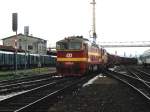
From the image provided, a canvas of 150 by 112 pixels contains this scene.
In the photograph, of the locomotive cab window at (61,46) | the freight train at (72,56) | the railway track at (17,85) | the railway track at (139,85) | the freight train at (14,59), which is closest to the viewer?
the railway track at (139,85)

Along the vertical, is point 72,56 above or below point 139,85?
above

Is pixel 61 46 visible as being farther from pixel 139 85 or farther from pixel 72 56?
pixel 139 85

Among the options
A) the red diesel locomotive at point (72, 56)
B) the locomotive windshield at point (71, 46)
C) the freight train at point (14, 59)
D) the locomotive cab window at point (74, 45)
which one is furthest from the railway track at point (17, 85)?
the freight train at point (14, 59)

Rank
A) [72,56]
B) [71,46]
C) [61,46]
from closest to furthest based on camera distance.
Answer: [72,56] < [71,46] < [61,46]

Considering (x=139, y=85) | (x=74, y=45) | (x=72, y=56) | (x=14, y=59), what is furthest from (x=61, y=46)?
(x=14, y=59)

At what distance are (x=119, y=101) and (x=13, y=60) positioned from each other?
4431cm

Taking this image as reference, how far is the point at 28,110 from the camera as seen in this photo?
12.2 meters

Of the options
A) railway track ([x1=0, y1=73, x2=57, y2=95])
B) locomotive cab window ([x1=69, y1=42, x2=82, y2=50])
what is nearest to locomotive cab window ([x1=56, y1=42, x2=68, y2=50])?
locomotive cab window ([x1=69, y1=42, x2=82, y2=50])

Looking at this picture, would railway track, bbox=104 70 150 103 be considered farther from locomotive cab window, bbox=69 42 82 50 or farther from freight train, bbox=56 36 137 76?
locomotive cab window, bbox=69 42 82 50

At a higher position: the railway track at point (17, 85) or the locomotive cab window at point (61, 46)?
the locomotive cab window at point (61, 46)

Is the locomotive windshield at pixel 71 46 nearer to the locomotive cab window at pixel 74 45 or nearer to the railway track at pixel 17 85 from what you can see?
the locomotive cab window at pixel 74 45

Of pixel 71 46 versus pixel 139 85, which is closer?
pixel 139 85

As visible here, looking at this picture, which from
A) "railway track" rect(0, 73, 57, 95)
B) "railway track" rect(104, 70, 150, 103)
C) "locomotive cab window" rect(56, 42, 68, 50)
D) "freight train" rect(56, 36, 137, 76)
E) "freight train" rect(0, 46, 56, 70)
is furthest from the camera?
"freight train" rect(0, 46, 56, 70)

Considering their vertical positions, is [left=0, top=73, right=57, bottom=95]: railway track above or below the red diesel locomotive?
below
